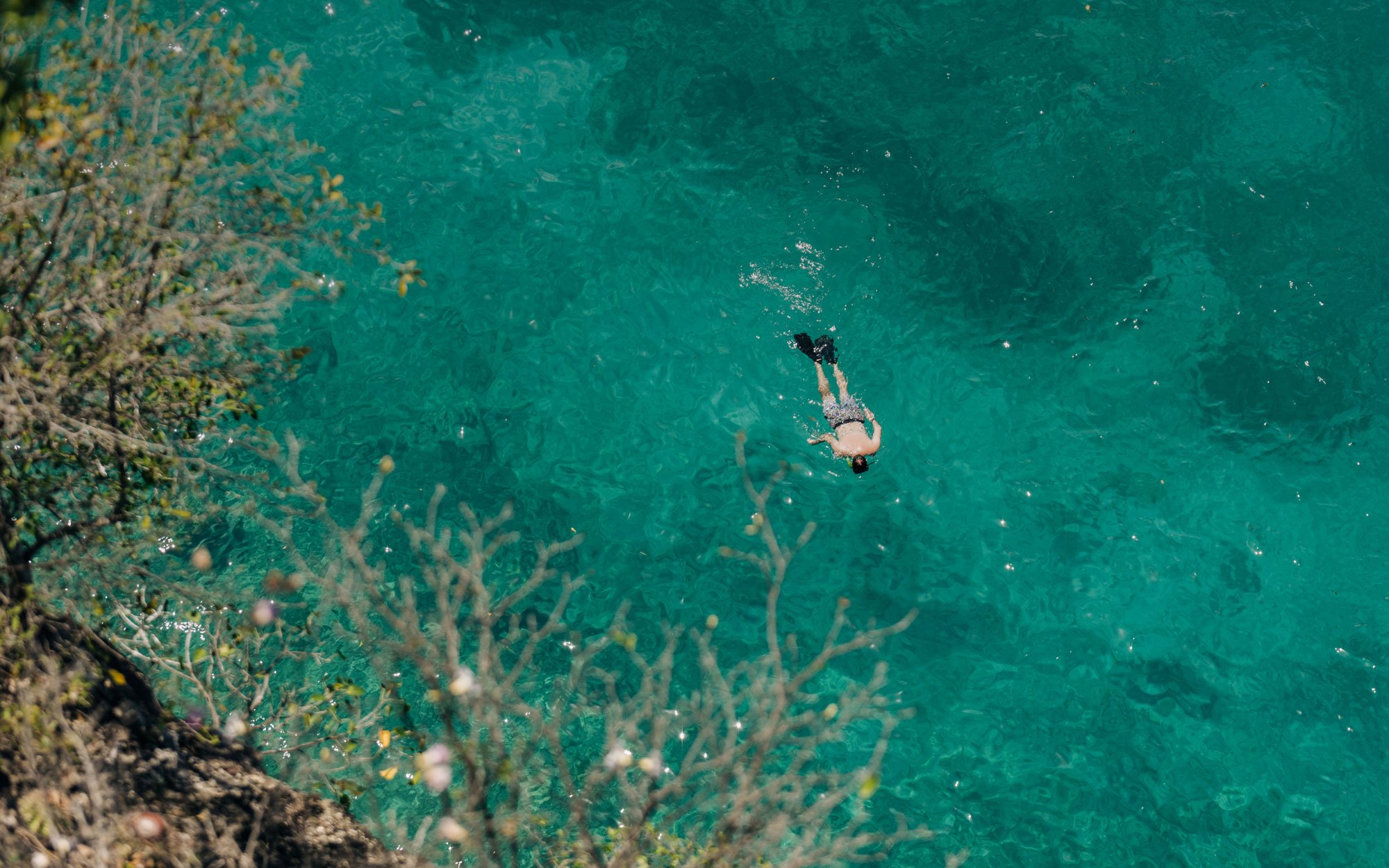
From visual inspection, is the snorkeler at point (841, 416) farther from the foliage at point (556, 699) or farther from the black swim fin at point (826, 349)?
the foliage at point (556, 699)

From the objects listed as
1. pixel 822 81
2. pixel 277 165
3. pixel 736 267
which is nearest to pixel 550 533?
pixel 736 267

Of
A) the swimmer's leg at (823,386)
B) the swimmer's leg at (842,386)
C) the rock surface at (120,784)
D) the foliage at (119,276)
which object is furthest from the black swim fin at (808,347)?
the rock surface at (120,784)

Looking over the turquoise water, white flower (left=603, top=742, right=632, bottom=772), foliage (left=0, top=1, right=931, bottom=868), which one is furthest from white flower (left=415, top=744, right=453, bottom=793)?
the turquoise water

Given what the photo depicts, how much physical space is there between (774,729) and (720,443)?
9.08m

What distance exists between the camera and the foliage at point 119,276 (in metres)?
6.58

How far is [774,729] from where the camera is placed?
5.61m

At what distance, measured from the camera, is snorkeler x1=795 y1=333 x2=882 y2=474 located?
13.3 m

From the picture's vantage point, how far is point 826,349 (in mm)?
14180

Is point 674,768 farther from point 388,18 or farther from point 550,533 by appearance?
point 388,18

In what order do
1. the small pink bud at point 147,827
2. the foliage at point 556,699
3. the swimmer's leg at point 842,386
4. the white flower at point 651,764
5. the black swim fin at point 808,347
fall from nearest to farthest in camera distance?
the white flower at point 651,764 → the small pink bud at point 147,827 → the foliage at point 556,699 → the swimmer's leg at point 842,386 → the black swim fin at point 808,347

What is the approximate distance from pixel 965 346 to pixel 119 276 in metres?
11.8

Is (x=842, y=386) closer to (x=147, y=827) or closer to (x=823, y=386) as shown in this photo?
(x=823, y=386)

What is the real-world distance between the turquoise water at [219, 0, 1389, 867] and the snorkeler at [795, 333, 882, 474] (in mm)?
403

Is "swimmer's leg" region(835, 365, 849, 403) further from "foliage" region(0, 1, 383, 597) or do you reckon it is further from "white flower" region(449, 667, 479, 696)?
"white flower" region(449, 667, 479, 696)
